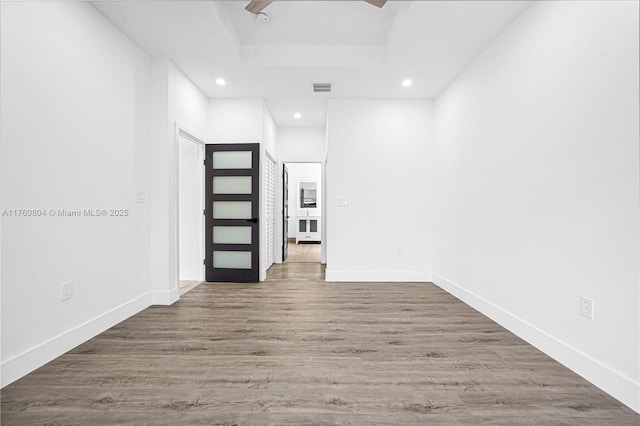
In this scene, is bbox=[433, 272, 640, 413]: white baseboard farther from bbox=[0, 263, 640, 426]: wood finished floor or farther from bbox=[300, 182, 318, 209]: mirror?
bbox=[300, 182, 318, 209]: mirror

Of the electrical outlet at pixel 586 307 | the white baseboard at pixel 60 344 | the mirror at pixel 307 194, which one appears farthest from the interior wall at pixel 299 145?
the electrical outlet at pixel 586 307

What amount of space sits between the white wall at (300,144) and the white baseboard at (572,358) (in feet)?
13.3

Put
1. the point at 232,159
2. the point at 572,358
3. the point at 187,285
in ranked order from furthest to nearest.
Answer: the point at 232,159 < the point at 187,285 < the point at 572,358

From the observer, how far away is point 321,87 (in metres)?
4.06

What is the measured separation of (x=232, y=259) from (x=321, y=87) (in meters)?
2.76

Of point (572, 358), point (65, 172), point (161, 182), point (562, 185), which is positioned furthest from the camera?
point (161, 182)

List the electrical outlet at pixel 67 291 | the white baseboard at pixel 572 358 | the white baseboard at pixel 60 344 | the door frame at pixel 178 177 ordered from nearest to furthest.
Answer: the white baseboard at pixel 572 358, the white baseboard at pixel 60 344, the electrical outlet at pixel 67 291, the door frame at pixel 178 177

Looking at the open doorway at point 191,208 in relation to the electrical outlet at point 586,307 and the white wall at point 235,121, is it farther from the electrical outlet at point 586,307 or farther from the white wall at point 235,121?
the electrical outlet at point 586,307

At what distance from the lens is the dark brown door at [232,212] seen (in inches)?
174

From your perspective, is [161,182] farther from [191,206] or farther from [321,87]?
[321,87]

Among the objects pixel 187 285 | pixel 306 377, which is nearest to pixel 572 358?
pixel 306 377

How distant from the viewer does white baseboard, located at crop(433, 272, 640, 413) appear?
5.41 feet

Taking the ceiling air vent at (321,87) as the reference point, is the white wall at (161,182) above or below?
below

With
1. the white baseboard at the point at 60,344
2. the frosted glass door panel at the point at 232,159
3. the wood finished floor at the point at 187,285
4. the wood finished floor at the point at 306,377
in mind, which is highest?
the frosted glass door panel at the point at 232,159
